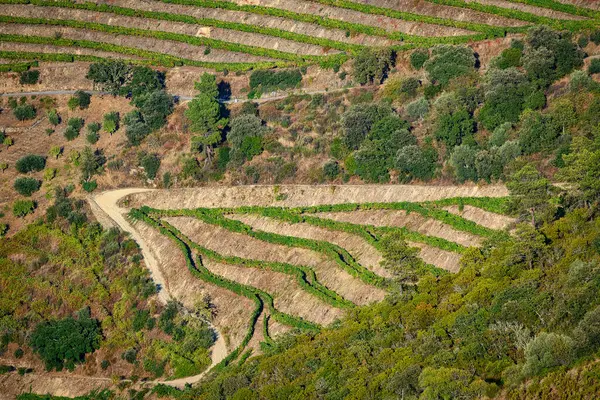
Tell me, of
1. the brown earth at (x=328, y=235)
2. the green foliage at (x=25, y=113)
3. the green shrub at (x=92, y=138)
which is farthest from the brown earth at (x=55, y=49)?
the brown earth at (x=328, y=235)

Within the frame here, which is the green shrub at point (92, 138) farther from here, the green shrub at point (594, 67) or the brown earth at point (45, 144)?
the green shrub at point (594, 67)

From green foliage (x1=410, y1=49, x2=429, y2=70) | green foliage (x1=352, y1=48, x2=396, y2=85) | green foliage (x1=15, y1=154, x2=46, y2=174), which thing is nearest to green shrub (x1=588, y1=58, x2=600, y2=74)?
green foliage (x1=410, y1=49, x2=429, y2=70)

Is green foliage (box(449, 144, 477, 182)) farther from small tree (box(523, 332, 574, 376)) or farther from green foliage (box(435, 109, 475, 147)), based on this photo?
small tree (box(523, 332, 574, 376))

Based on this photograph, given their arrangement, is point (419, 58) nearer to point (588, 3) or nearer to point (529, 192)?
point (588, 3)

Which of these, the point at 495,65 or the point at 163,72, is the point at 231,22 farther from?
the point at 495,65

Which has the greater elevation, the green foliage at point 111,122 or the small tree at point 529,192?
the small tree at point 529,192

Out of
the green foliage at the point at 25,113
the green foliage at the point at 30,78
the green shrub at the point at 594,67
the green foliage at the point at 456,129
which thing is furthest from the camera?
the green foliage at the point at 30,78
